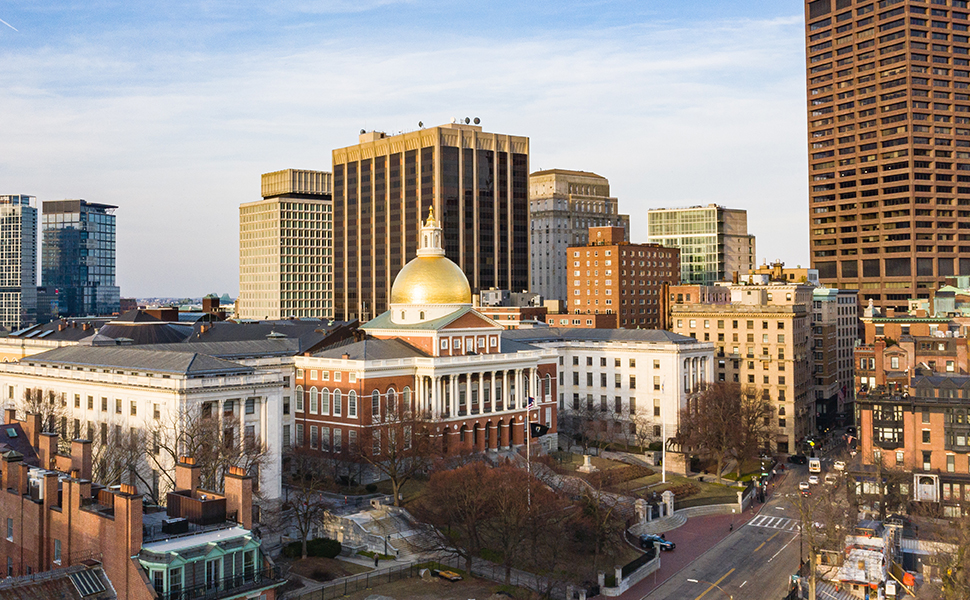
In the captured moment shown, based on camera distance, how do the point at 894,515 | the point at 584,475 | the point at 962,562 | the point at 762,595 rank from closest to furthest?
the point at 962,562 < the point at 762,595 < the point at 894,515 < the point at 584,475

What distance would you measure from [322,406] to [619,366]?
51.9 m

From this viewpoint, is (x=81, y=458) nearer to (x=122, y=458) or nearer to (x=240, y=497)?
(x=240, y=497)

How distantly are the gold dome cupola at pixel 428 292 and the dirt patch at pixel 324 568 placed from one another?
51271mm

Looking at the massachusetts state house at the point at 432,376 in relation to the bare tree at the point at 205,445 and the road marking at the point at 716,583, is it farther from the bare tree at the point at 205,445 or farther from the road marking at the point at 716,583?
the road marking at the point at 716,583

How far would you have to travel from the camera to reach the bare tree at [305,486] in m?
80.8

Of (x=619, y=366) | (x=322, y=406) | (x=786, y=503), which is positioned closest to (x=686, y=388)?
(x=619, y=366)

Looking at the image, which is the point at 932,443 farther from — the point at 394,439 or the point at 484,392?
the point at 394,439

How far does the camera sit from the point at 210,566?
48.6 m

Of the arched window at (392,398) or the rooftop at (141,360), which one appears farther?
the arched window at (392,398)

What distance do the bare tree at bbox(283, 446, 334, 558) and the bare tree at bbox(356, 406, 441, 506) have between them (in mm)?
5321

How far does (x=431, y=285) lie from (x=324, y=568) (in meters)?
56.6

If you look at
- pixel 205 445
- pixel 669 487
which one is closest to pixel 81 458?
pixel 205 445

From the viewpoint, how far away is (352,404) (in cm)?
11050

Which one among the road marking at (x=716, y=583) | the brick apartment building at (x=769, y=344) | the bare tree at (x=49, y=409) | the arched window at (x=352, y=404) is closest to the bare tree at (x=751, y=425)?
the brick apartment building at (x=769, y=344)
